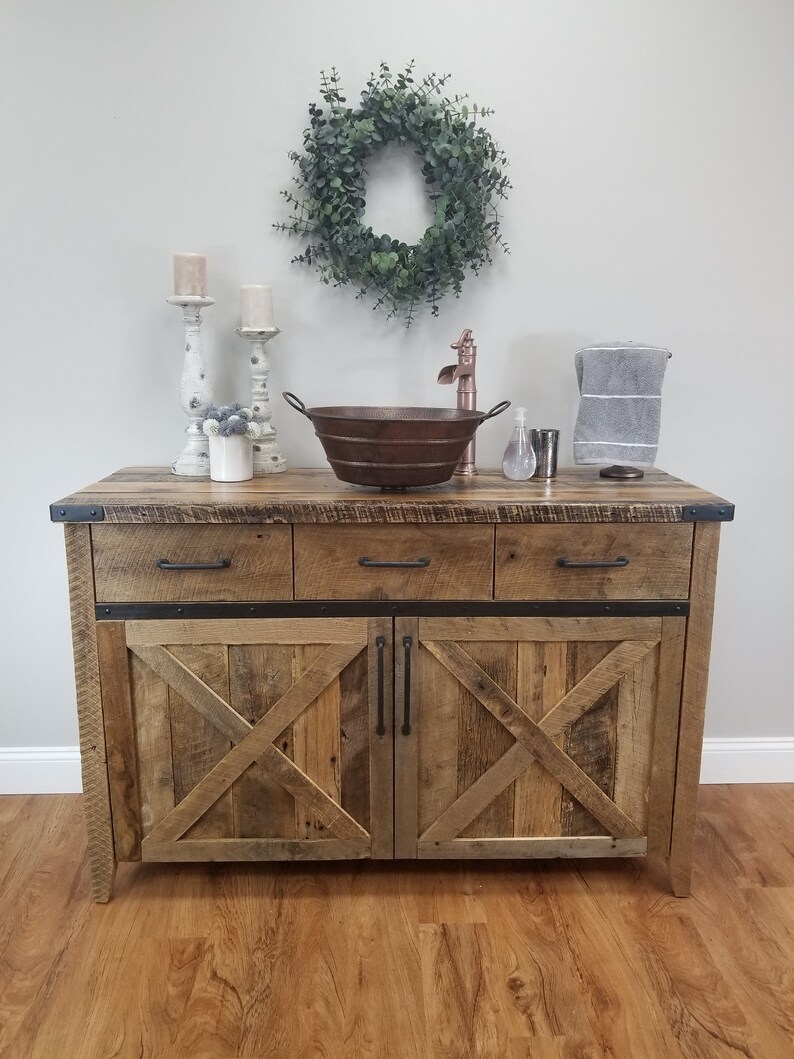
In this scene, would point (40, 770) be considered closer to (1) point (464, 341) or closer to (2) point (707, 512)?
(1) point (464, 341)

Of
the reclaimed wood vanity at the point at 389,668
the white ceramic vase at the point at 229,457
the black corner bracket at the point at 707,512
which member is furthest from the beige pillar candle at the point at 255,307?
the black corner bracket at the point at 707,512

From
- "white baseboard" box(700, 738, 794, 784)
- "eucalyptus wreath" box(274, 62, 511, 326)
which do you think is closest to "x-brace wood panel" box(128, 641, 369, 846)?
"eucalyptus wreath" box(274, 62, 511, 326)

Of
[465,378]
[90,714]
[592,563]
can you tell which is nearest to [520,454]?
[465,378]

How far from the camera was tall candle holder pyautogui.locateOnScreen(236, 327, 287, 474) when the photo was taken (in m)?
1.96

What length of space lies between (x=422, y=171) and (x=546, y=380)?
1.97 feet

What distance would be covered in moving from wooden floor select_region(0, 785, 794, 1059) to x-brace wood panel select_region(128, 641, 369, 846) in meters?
0.20

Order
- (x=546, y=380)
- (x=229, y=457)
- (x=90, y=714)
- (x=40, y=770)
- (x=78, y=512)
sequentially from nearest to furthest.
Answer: (x=78, y=512) → (x=90, y=714) → (x=229, y=457) → (x=546, y=380) → (x=40, y=770)

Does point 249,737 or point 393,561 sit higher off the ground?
point 393,561

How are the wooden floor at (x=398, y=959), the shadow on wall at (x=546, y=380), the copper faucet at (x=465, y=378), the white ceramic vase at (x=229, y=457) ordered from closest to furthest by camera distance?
1. the wooden floor at (x=398, y=959)
2. the white ceramic vase at (x=229, y=457)
3. the copper faucet at (x=465, y=378)
4. the shadow on wall at (x=546, y=380)

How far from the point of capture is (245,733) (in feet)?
5.63

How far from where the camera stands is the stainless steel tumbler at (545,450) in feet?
6.17

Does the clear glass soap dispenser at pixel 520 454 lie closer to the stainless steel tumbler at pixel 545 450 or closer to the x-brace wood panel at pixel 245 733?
the stainless steel tumbler at pixel 545 450

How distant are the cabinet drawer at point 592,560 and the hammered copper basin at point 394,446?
0.67 feet

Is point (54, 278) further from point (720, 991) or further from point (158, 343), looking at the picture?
point (720, 991)
